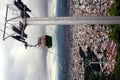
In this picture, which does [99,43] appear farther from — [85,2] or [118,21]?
[118,21]

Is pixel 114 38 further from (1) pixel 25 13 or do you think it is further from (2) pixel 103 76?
(1) pixel 25 13

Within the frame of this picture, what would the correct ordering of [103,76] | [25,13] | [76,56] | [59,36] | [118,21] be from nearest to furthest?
[118,21] → [25,13] → [103,76] → [76,56] → [59,36]

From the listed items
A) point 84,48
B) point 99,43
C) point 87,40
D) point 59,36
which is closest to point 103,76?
point 99,43

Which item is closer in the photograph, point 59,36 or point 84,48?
point 84,48

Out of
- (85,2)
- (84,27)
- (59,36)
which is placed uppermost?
(85,2)

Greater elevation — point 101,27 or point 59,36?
point 101,27

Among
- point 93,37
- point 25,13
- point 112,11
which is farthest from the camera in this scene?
point 93,37

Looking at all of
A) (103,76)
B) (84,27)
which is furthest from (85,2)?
(103,76)

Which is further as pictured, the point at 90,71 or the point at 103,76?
the point at 90,71

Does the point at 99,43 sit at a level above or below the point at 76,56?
above
